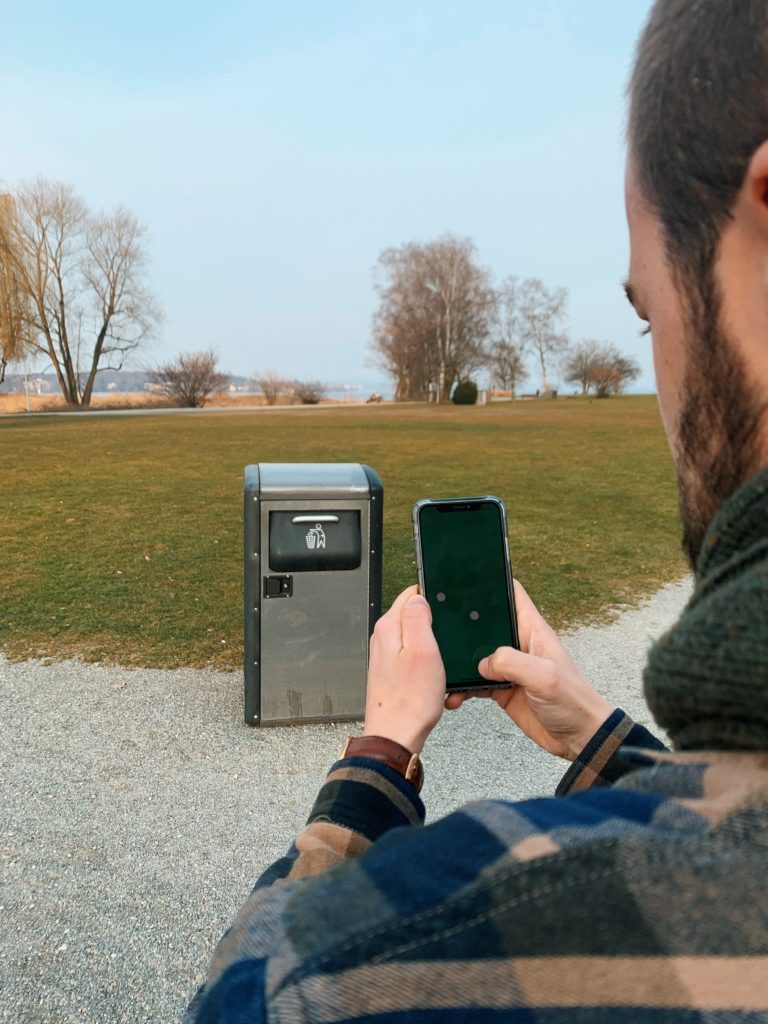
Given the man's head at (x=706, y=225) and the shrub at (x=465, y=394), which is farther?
the shrub at (x=465, y=394)

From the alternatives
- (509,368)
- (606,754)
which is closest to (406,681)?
(606,754)

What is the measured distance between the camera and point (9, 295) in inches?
1468

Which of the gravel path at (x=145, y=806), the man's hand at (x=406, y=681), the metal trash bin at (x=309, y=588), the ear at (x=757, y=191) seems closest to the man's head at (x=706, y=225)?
the ear at (x=757, y=191)

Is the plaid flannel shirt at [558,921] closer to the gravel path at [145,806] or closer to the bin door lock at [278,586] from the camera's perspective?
the gravel path at [145,806]

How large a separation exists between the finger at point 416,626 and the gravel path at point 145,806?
3.68 ft

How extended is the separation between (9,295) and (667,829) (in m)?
41.9

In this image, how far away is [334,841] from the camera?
857 millimetres

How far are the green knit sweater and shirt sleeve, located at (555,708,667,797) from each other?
1.85 ft

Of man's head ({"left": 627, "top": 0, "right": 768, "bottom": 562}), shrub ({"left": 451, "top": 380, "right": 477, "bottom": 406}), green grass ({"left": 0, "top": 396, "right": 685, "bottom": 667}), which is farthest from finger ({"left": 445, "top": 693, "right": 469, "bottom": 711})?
shrub ({"left": 451, "top": 380, "right": 477, "bottom": 406})

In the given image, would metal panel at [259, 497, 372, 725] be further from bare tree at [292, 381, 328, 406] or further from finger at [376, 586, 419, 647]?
bare tree at [292, 381, 328, 406]

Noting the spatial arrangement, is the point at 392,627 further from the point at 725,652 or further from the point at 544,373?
the point at 544,373

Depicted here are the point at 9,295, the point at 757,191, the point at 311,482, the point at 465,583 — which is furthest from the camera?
the point at 9,295

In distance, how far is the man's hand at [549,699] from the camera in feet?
4.48

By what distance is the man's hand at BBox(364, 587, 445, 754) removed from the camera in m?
1.04
